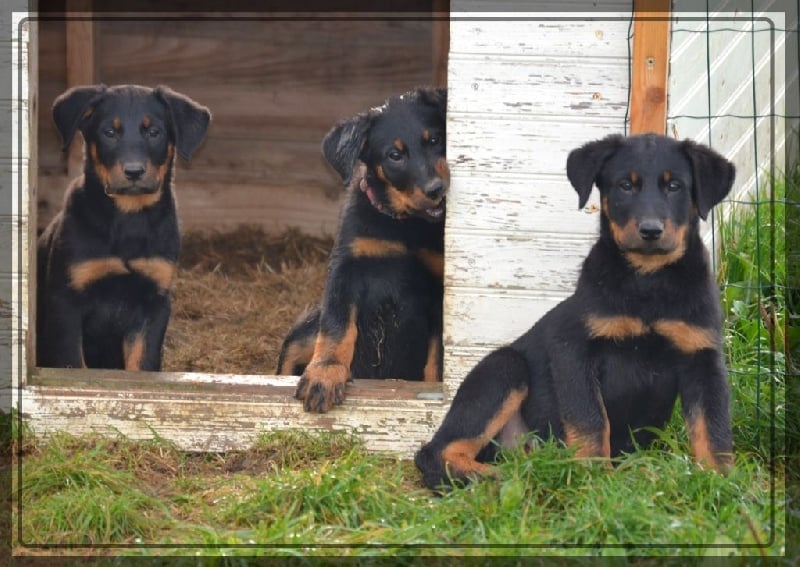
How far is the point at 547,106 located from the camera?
466 cm

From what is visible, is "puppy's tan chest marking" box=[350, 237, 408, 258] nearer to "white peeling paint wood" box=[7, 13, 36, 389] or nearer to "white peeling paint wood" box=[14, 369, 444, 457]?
"white peeling paint wood" box=[14, 369, 444, 457]

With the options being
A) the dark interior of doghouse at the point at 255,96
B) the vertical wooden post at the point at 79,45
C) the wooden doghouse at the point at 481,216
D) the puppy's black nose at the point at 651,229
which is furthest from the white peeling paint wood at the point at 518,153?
the vertical wooden post at the point at 79,45

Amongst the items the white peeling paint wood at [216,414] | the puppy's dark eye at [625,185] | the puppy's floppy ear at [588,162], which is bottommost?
the white peeling paint wood at [216,414]

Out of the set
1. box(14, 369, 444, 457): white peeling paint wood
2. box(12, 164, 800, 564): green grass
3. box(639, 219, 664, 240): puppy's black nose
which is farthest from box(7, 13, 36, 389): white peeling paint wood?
box(639, 219, 664, 240): puppy's black nose

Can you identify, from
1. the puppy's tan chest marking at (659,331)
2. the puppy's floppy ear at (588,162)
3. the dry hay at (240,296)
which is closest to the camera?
the puppy's tan chest marking at (659,331)

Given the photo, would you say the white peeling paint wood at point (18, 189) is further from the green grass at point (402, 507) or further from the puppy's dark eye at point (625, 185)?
the puppy's dark eye at point (625, 185)

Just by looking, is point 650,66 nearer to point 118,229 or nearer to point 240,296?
point 118,229

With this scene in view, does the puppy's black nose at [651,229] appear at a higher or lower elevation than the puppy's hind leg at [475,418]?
higher

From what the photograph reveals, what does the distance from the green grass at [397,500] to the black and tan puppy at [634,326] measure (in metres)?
0.14

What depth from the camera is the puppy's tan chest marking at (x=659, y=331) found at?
3.95m

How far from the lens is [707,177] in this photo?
3973 mm

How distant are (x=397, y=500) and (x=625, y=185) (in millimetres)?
1273

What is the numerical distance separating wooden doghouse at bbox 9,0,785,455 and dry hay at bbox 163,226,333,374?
4.95ft

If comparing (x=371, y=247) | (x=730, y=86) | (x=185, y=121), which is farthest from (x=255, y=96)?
(x=371, y=247)
